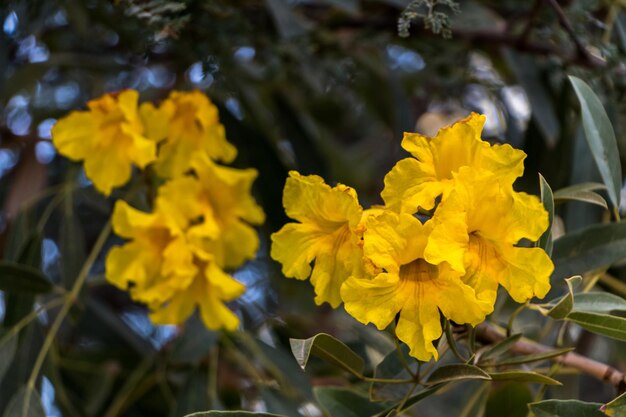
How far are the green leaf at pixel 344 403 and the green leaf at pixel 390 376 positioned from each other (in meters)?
0.04

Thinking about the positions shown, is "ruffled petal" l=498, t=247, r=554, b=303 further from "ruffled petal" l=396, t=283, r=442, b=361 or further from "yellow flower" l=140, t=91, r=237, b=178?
"yellow flower" l=140, t=91, r=237, b=178

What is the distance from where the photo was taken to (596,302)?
0.79 metres

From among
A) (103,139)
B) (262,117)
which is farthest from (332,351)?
(262,117)

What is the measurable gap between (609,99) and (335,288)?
0.61m

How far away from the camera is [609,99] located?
46.1 inches

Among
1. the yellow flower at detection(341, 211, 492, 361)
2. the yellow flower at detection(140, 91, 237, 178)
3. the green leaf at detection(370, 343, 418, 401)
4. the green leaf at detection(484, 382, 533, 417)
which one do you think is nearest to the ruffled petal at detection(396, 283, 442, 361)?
the yellow flower at detection(341, 211, 492, 361)

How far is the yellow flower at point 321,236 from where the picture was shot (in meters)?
0.72

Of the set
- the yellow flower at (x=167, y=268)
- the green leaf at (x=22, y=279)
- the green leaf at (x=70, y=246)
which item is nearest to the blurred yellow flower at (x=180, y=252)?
the yellow flower at (x=167, y=268)

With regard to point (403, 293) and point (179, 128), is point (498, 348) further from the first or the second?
point (179, 128)

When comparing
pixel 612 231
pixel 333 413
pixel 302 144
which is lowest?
pixel 302 144

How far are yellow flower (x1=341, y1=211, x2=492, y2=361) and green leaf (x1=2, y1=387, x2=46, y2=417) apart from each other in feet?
1.51

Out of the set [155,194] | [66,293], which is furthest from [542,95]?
[66,293]

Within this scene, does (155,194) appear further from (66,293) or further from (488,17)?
(488,17)

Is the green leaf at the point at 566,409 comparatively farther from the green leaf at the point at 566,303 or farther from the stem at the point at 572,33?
the stem at the point at 572,33
